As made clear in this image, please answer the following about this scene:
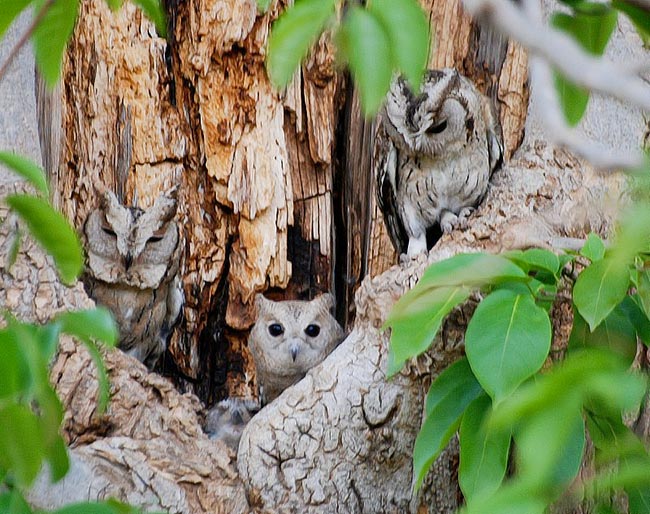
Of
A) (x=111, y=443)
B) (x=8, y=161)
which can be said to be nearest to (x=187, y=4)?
(x=111, y=443)

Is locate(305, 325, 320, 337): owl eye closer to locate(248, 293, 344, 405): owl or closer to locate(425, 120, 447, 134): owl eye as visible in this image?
locate(248, 293, 344, 405): owl

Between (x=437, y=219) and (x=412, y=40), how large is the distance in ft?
7.41

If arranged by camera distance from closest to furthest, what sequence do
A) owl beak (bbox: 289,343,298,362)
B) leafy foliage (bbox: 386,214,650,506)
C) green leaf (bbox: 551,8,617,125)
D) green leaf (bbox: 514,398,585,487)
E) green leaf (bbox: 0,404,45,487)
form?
green leaf (bbox: 514,398,585,487)
green leaf (bbox: 0,404,45,487)
green leaf (bbox: 551,8,617,125)
leafy foliage (bbox: 386,214,650,506)
owl beak (bbox: 289,343,298,362)

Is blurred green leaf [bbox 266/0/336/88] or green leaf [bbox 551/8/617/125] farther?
green leaf [bbox 551/8/617/125]

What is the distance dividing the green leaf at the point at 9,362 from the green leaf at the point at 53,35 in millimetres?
226

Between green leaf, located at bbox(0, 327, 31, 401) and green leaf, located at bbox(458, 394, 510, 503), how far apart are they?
0.83m

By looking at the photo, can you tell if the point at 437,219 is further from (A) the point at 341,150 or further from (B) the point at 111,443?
(B) the point at 111,443

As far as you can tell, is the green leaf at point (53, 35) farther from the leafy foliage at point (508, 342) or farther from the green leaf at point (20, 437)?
the leafy foliage at point (508, 342)

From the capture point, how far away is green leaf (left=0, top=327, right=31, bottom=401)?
0.92m

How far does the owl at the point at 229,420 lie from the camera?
2648mm

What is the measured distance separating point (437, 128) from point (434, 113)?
0.09m

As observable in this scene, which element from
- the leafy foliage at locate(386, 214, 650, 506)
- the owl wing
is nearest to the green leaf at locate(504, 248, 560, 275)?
the leafy foliage at locate(386, 214, 650, 506)

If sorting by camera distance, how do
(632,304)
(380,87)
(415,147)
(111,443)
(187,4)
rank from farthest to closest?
(187,4)
(415,147)
(111,443)
(632,304)
(380,87)

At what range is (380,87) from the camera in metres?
0.69
